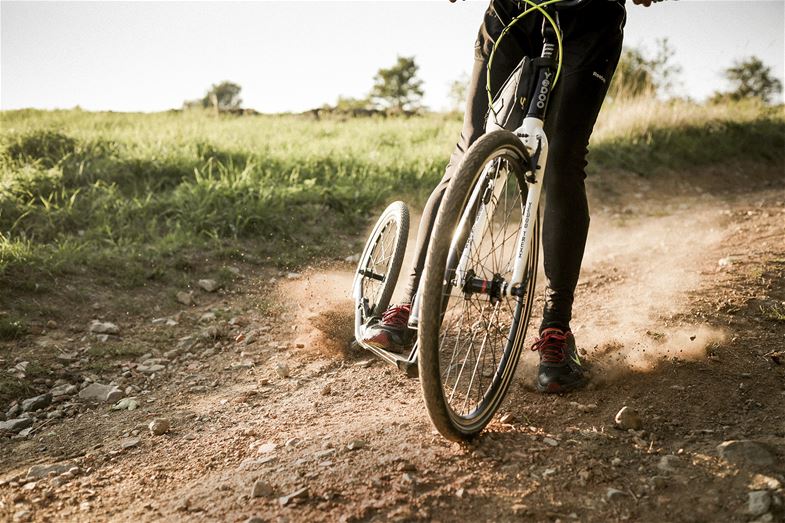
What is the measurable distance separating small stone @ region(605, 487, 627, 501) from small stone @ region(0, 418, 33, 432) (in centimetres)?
241

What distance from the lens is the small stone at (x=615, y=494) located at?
5.77 feet

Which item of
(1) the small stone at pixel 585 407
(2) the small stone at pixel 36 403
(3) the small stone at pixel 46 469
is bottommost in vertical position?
(2) the small stone at pixel 36 403

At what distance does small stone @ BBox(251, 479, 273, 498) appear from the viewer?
5.95ft

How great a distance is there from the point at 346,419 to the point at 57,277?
2.58 meters

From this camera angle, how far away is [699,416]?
220 centimetres

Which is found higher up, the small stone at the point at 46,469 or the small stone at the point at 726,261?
the small stone at the point at 726,261

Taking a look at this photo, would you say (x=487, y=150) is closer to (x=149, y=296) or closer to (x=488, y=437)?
(x=488, y=437)

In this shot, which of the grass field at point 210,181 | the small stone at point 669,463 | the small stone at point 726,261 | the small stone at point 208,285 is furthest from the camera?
the grass field at point 210,181

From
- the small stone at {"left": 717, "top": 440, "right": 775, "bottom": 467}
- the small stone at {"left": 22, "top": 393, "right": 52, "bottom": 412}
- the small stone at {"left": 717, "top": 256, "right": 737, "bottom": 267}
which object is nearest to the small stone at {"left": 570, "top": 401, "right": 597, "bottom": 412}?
the small stone at {"left": 717, "top": 440, "right": 775, "bottom": 467}

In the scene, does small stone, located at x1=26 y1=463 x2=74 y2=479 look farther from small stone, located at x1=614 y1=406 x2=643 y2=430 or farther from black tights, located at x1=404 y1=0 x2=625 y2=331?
small stone, located at x1=614 y1=406 x2=643 y2=430

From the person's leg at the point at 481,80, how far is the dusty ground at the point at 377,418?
0.63m

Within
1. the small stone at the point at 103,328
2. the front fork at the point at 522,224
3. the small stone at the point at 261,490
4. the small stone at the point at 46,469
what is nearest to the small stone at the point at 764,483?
the front fork at the point at 522,224

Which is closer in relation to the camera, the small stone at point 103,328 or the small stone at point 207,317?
the small stone at point 103,328

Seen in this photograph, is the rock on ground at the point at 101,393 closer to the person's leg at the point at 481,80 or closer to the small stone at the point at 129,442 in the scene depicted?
the small stone at the point at 129,442
